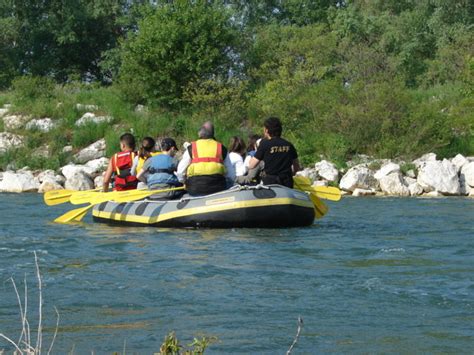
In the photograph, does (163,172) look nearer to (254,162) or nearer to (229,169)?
(229,169)

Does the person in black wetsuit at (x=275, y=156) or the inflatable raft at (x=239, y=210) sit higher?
the person in black wetsuit at (x=275, y=156)

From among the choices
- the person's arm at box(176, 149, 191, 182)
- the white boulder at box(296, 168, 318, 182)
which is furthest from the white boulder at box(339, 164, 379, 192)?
the person's arm at box(176, 149, 191, 182)

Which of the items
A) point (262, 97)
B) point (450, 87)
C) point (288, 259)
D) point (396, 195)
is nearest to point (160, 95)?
point (262, 97)

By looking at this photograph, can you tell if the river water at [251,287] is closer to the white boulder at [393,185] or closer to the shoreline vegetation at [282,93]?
the white boulder at [393,185]

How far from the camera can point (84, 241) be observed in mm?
11055

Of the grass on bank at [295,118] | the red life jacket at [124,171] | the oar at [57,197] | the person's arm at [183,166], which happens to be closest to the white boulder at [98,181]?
the grass on bank at [295,118]

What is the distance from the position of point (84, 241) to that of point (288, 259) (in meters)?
2.95

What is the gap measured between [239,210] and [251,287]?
4319mm

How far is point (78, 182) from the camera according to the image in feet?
76.9

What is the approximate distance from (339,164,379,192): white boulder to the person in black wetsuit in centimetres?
923

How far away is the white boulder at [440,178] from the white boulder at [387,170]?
62 cm

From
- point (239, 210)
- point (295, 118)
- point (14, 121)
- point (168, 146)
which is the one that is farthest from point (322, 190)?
point (14, 121)

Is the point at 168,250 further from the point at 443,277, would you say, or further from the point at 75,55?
the point at 75,55

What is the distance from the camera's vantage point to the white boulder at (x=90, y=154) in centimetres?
2705
